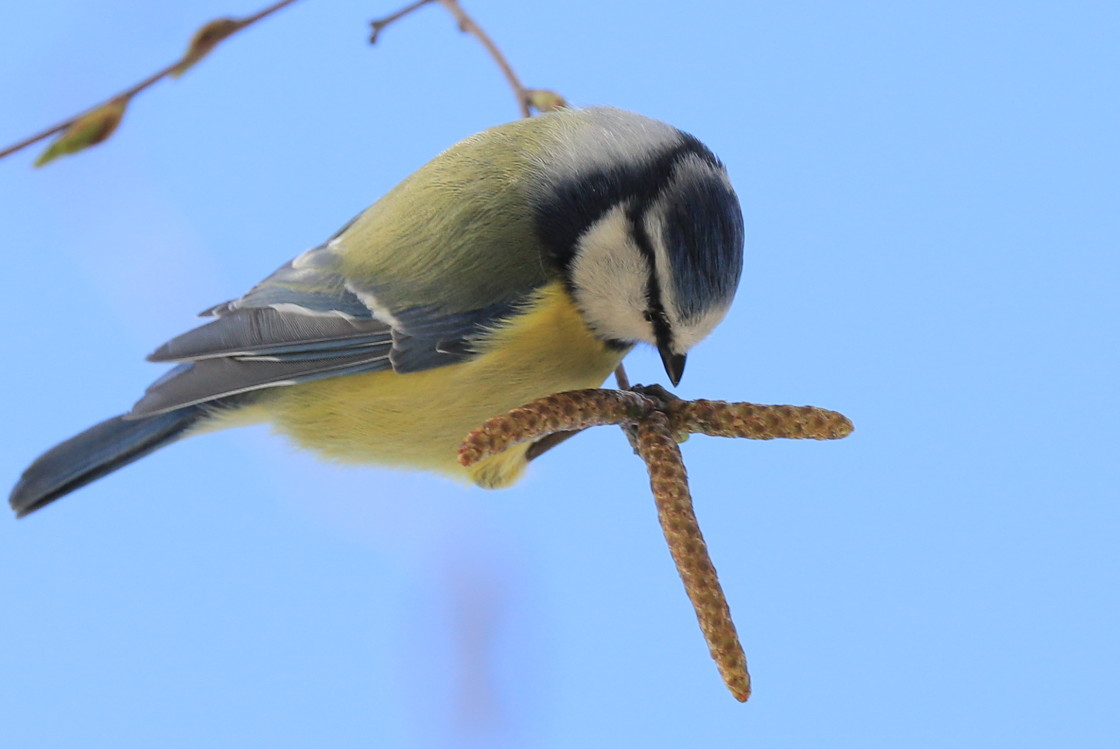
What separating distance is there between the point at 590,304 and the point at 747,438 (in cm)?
26

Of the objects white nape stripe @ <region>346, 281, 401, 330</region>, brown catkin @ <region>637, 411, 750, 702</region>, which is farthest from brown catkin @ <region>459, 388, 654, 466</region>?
white nape stripe @ <region>346, 281, 401, 330</region>

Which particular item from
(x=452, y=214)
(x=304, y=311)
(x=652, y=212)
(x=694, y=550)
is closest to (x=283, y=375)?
(x=304, y=311)

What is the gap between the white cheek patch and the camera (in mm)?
859

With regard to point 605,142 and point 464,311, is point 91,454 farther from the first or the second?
point 605,142

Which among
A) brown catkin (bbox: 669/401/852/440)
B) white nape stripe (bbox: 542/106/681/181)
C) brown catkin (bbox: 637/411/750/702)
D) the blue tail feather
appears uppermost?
white nape stripe (bbox: 542/106/681/181)

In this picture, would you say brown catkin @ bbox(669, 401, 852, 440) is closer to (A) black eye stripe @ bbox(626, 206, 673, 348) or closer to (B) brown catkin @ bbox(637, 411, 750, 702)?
(B) brown catkin @ bbox(637, 411, 750, 702)

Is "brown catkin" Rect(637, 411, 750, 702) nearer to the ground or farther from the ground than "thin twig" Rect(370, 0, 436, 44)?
nearer to the ground

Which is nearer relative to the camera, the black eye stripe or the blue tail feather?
the black eye stripe

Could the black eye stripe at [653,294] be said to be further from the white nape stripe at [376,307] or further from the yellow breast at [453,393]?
the white nape stripe at [376,307]

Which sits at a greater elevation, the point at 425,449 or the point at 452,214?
the point at 452,214

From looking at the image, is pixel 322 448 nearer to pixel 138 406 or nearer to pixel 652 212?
pixel 138 406

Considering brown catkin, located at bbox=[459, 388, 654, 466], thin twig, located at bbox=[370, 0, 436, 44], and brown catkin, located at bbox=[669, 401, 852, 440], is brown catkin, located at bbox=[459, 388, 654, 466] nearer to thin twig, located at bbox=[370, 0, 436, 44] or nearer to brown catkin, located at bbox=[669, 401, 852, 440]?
brown catkin, located at bbox=[669, 401, 852, 440]

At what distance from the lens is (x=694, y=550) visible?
615 mm

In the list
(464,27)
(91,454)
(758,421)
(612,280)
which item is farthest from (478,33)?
(91,454)
